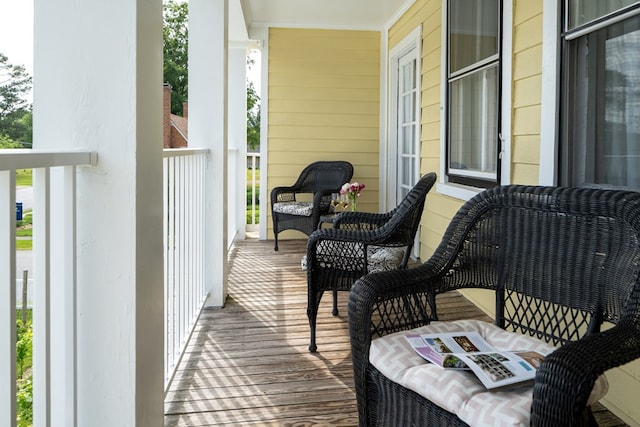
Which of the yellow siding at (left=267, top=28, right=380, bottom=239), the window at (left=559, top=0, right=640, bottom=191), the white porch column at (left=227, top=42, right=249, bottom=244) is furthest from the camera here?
the white porch column at (left=227, top=42, right=249, bottom=244)

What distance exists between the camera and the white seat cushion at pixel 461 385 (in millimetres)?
1156

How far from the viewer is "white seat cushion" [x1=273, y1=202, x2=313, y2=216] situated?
550 centimetres

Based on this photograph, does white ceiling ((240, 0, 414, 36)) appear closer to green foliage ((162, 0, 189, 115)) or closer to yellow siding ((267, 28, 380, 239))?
yellow siding ((267, 28, 380, 239))

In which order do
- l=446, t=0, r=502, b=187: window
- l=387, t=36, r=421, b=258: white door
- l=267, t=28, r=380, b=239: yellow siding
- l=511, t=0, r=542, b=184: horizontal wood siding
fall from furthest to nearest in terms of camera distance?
l=267, t=28, r=380, b=239: yellow siding
l=387, t=36, r=421, b=258: white door
l=446, t=0, r=502, b=187: window
l=511, t=0, r=542, b=184: horizontal wood siding

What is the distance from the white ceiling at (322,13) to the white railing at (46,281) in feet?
13.3

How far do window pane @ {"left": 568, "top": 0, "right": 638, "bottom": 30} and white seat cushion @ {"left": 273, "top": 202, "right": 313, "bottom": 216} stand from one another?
337 centimetres

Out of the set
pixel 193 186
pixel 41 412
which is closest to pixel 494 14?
pixel 193 186

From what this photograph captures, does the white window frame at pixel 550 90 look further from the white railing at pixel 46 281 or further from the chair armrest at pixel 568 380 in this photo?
the white railing at pixel 46 281

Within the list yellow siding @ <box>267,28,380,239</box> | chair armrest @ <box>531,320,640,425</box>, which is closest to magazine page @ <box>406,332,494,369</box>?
chair armrest @ <box>531,320,640,425</box>

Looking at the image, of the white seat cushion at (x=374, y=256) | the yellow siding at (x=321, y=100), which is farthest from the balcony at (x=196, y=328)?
the yellow siding at (x=321, y=100)

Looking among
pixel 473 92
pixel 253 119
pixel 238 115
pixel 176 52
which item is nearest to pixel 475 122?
pixel 473 92

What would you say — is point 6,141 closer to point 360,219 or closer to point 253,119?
point 360,219

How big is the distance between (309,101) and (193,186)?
12.0ft

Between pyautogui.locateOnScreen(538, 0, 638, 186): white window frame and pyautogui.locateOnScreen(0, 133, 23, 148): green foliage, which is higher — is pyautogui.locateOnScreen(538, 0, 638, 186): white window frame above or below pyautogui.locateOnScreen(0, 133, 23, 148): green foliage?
above
